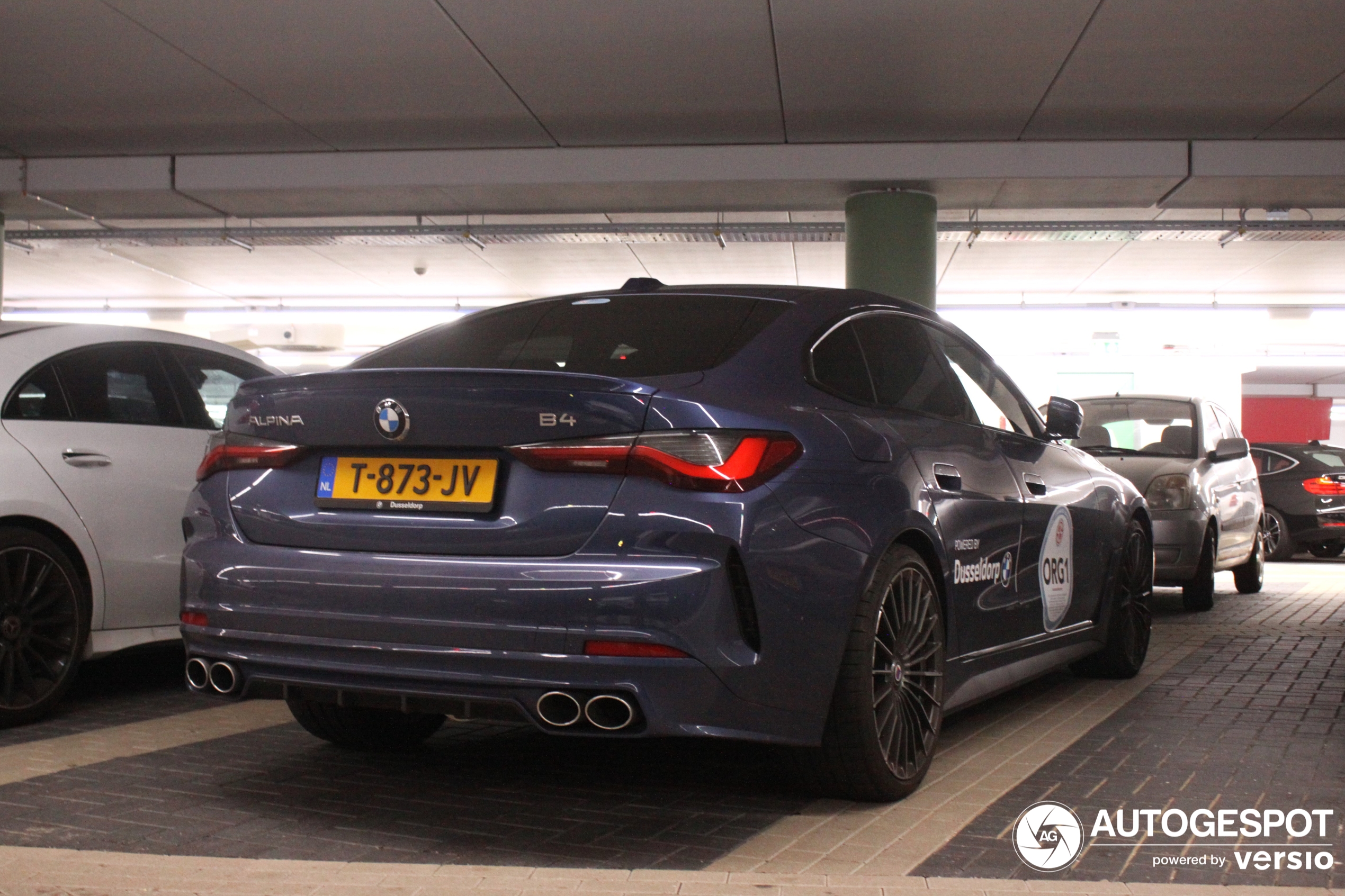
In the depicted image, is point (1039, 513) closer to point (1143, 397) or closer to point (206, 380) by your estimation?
point (206, 380)

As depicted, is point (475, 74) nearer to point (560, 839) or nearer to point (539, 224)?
point (539, 224)

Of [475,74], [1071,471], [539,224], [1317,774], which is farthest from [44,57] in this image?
[1317,774]

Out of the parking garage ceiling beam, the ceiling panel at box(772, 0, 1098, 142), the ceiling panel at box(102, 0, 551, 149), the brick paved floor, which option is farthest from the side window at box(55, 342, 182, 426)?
the parking garage ceiling beam

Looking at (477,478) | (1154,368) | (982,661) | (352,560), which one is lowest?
(982,661)

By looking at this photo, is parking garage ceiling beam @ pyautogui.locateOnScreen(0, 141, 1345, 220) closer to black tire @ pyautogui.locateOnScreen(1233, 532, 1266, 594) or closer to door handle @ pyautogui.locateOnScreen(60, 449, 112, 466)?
black tire @ pyautogui.locateOnScreen(1233, 532, 1266, 594)

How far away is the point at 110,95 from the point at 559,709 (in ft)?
31.3

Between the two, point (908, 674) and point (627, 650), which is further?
point (908, 674)

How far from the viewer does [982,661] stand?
4.08 meters

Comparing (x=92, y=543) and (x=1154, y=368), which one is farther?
(x=1154, y=368)

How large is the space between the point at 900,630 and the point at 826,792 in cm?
47

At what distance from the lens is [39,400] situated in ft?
15.9

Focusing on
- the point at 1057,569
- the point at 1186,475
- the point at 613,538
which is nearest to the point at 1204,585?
the point at 1186,475

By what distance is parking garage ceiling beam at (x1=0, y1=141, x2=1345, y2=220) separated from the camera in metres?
11.6

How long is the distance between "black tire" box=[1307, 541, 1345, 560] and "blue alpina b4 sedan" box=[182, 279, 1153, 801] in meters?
13.9
